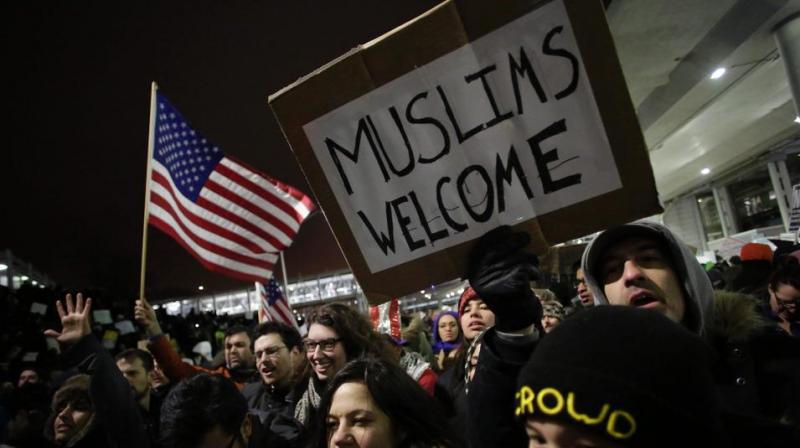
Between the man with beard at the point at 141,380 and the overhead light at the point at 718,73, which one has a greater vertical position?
the overhead light at the point at 718,73

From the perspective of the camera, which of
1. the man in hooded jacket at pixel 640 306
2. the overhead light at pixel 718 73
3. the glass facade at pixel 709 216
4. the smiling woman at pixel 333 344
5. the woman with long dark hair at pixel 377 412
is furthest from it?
the glass facade at pixel 709 216

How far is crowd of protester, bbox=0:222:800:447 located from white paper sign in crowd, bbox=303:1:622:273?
0.18 metres

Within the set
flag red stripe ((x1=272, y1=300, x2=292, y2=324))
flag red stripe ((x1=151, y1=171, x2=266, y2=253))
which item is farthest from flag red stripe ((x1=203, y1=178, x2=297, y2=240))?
flag red stripe ((x1=272, y1=300, x2=292, y2=324))

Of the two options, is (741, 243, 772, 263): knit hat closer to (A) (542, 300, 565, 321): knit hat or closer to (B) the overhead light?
(A) (542, 300, 565, 321): knit hat

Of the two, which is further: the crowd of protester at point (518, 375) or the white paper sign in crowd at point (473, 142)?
the white paper sign in crowd at point (473, 142)

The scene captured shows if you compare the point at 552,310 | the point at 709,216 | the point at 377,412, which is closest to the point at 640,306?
the point at 377,412

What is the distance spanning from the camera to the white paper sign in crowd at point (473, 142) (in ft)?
5.50

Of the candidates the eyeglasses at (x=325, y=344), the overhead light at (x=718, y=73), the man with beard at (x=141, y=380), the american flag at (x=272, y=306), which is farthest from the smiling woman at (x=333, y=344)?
the overhead light at (x=718, y=73)

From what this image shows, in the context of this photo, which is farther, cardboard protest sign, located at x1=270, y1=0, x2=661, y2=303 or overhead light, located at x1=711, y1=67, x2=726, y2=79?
overhead light, located at x1=711, y1=67, x2=726, y2=79

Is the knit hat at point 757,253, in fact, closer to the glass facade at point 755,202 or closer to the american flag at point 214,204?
the american flag at point 214,204

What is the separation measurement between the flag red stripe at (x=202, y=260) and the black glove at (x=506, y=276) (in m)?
4.36

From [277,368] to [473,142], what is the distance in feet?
8.84

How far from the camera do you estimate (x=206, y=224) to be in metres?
5.57

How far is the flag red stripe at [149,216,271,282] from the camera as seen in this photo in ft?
17.2
